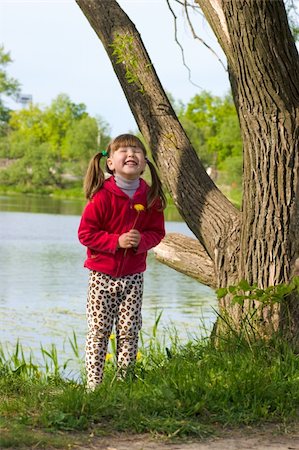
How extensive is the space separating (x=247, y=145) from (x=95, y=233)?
1017 millimetres

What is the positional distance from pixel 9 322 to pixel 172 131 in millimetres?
4755

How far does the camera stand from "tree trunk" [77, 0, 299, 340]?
5.04m

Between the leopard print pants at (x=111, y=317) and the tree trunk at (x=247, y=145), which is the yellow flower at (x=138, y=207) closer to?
the leopard print pants at (x=111, y=317)

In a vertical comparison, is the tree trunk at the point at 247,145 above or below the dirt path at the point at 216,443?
above

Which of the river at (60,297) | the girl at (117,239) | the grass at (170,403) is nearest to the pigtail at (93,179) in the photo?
the girl at (117,239)

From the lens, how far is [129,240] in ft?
15.7

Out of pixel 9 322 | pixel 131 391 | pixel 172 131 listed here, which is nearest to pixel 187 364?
pixel 131 391

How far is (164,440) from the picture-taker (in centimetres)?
394

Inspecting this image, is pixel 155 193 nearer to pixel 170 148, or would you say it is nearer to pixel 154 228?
pixel 154 228

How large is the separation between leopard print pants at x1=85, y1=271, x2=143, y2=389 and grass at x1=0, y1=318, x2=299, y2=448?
7.6 inches

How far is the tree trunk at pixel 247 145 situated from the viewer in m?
5.04

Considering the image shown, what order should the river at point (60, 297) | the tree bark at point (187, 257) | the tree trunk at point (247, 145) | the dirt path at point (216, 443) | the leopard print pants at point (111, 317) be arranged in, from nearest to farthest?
the dirt path at point (216, 443) < the leopard print pants at point (111, 317) < the tree trunk at point (247, 145) < the tree bark at point (187, 257) < the river at point (60, 297)

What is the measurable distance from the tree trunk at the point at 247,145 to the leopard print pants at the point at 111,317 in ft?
2.29

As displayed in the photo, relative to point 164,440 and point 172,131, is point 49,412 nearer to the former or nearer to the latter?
point 164,440
